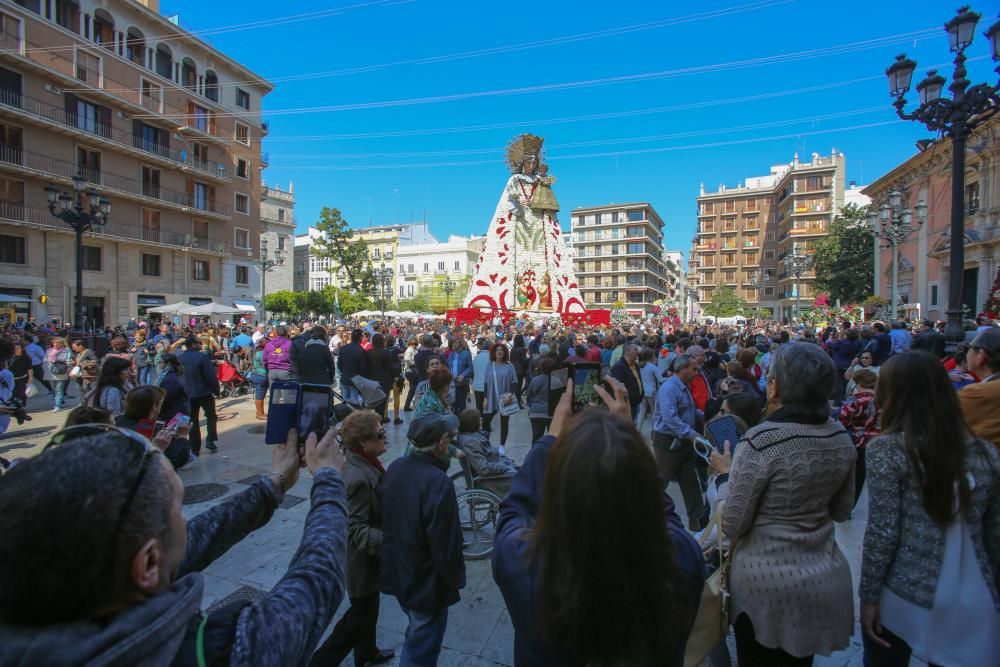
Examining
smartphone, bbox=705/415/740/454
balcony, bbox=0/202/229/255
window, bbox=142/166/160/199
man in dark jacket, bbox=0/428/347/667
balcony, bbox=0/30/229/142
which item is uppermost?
balcony, bbox=0/30/229/142

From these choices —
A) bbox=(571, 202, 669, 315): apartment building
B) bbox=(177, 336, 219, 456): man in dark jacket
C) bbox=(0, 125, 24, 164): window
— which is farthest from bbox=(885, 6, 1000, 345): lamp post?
bbox=(571, 202, 669, 315): apartment building

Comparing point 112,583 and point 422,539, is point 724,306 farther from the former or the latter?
point 112,583

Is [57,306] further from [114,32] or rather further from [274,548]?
[274,548]

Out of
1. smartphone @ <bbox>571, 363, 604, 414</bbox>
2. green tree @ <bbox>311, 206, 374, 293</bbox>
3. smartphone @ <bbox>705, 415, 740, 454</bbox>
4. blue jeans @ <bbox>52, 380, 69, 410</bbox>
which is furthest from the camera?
green tree @ <bbox>311, 206, 374, 293</bbox>

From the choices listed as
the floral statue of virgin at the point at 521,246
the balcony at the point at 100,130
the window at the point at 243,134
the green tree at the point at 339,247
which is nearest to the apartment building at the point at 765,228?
the floral statue of virgin at the point at 521,246

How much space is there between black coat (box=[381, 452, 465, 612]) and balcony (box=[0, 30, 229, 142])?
31.7m

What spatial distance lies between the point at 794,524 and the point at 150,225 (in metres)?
36.1

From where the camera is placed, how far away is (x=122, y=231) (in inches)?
1103

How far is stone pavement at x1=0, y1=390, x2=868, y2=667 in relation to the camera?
3115 millimetres

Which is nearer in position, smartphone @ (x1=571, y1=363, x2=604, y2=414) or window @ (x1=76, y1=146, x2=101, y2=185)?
smartphone @ (x1=571, y1=363, x2=604, y2=414)

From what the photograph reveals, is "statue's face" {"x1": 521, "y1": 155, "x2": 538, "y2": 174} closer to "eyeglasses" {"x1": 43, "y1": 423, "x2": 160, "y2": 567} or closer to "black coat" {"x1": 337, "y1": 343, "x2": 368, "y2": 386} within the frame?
"black coat" {"x1": 337, "y1": 343, "x2": 368, "y2": 386}

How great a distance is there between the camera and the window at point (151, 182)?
96.8ft

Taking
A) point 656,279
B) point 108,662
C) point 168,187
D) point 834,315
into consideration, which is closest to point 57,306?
point 168,187

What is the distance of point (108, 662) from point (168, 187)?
3680 centimetres
